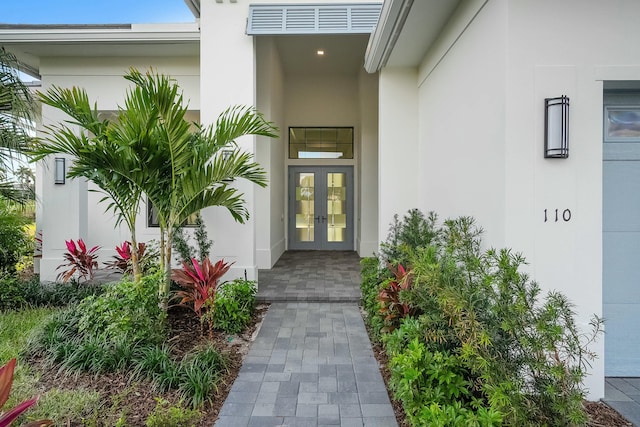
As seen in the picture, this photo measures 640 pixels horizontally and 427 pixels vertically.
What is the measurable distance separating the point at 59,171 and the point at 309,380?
6.12m

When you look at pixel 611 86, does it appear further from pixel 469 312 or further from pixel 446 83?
pixel 469 312

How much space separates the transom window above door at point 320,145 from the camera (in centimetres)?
986

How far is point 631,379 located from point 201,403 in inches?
140

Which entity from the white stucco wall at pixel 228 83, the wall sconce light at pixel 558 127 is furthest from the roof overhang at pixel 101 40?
the wall sconce light at pixel 558 127

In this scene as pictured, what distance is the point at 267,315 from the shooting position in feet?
15.5

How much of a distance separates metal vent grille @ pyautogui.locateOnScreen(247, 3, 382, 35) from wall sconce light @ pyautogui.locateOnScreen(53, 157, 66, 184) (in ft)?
13.7

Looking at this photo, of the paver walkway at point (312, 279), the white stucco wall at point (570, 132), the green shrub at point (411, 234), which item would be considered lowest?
the paver walkway at point (312, 279)

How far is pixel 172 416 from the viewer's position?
2363 mm

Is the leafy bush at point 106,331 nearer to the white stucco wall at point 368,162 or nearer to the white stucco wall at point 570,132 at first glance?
the white stucco wall at point 570,132

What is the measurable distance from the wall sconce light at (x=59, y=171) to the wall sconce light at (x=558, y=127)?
A: 735cm

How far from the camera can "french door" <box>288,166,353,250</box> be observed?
9906 millimetres

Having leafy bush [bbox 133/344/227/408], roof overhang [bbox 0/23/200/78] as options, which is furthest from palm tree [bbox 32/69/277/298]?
roof overhang [bbox 0/23/200/78]

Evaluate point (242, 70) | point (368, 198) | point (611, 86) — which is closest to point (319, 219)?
point (368, 198)

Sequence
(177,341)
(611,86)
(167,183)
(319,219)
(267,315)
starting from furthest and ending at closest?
(319,219), (267,315), (167,183), (177,341), (611,86)
